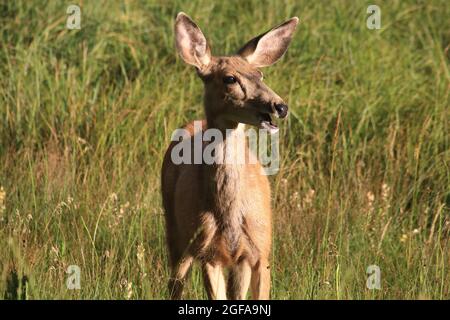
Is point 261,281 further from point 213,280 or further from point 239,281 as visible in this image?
point 239,281

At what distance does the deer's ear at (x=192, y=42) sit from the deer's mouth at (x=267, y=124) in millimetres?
690

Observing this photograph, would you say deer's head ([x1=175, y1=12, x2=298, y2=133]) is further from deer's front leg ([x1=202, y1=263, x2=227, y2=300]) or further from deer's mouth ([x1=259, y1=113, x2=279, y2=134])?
deer's front leg ([x1=202, y1=263, x2=227, y2=300])

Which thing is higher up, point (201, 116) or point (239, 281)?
point (201, 116)

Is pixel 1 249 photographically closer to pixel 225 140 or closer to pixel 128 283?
pixel 128 283

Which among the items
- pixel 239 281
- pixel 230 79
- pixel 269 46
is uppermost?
pixel 269 46

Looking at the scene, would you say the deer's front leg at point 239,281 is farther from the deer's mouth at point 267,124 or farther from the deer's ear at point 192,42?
the deer's ear at point 192,42

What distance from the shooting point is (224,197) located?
234 inches

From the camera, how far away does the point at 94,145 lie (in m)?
8.13

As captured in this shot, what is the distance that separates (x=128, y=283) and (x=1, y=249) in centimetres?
83

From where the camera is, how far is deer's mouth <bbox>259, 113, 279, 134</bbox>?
563 cm

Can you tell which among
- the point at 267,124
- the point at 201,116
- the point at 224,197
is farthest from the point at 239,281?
the point at 201,116

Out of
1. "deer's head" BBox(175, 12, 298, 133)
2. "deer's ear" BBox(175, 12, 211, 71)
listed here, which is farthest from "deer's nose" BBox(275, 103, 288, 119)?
"deer's ear" BBox(175, 12, 211, 71)

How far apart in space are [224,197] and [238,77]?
65 cm

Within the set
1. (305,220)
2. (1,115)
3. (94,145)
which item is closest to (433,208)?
(305,220)
